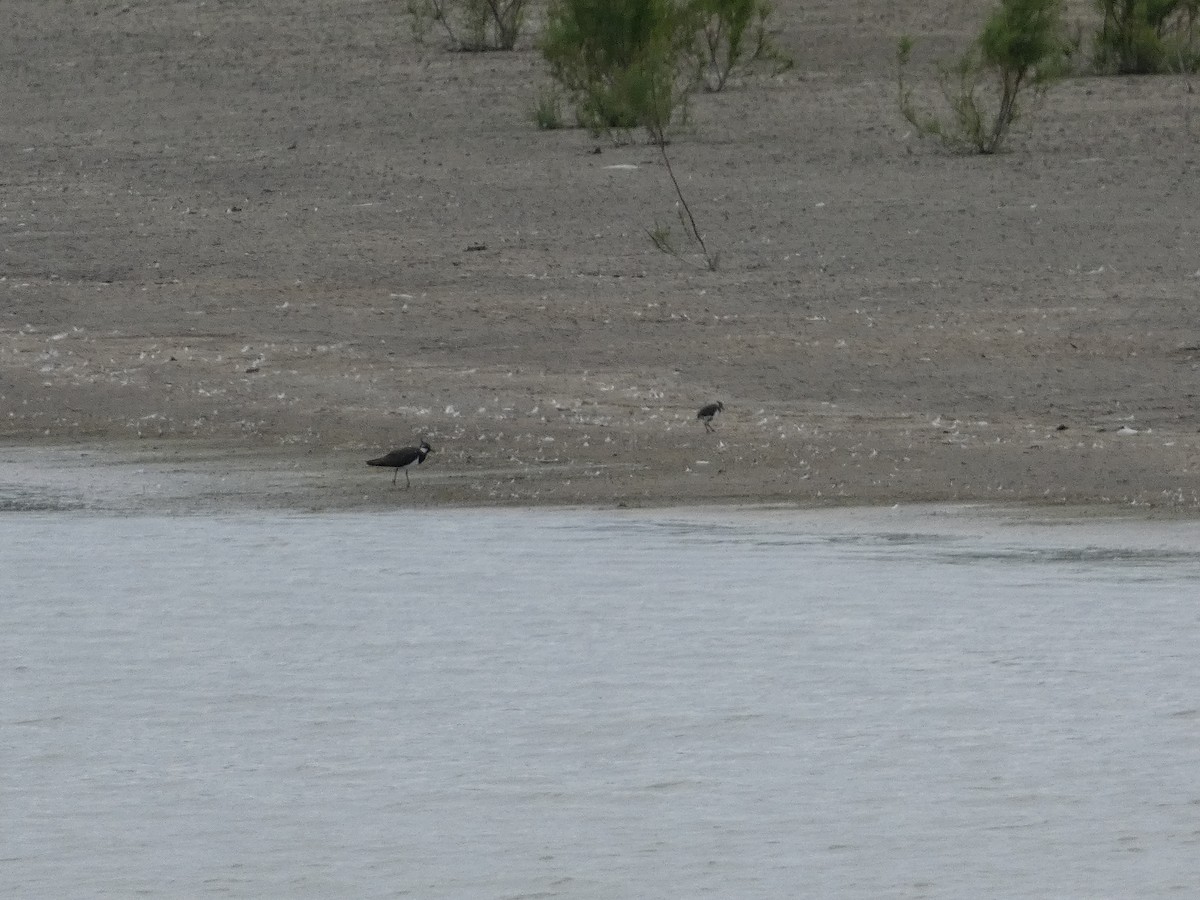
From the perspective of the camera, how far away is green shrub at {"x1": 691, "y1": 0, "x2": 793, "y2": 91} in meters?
20.8

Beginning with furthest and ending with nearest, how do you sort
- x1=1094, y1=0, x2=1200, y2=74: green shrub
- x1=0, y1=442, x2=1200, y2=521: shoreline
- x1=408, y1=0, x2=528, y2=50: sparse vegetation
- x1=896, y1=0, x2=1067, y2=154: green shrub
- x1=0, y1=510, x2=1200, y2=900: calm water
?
1. x1=408, y1=0, x2=528, y2=50: sparse vegetation
2. x1=1094, y1=0, x2=1200, y2=74: green shrub
3. x1=896, y1=0, x2=1067, y2=154: green shrub
4. x1=0, y1=442, x2=1200, y2=521: shoreline
5. x1=0, y1=510, x2=1200, y2=900: calm water

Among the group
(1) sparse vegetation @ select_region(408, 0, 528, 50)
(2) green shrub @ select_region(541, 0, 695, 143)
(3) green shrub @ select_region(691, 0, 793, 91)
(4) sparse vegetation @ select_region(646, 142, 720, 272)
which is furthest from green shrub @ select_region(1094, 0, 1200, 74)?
→ (4) sparse vegetation @ select_region(646, 142, 720, 272)

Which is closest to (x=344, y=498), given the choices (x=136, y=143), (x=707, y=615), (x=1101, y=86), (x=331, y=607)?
(x=331, y=607)

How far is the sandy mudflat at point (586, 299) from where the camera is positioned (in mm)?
9602

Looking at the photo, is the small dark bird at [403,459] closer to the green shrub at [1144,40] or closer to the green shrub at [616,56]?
the green shrub at [616,56]

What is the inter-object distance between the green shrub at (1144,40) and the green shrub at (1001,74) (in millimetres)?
2096

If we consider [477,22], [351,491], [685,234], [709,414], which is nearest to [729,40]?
[477,22]

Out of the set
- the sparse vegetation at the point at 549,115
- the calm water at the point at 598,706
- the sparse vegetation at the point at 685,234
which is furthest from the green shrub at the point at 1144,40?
the calm water at the point at 598,706

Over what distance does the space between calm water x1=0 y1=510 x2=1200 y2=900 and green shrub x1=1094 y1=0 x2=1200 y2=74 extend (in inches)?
504

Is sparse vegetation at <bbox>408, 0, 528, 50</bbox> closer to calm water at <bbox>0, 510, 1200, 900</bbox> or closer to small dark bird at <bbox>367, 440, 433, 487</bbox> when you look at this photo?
small dark bird at <bbox>367, 440, 433, 487</bbox>

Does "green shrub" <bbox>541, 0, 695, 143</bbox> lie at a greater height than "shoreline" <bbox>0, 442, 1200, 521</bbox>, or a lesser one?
greater

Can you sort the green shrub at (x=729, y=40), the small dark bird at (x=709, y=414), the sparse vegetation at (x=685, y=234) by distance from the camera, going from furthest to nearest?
the green shrub at (x=729, y=40)
the sparse vegetation at (x=685, y=234)
the small dark bird at (x=709, y=414)

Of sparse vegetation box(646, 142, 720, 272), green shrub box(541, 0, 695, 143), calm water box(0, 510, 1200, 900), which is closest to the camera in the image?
calm water box(0, 510, 1200, 900)

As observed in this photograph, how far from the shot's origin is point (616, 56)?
63.7 ft
